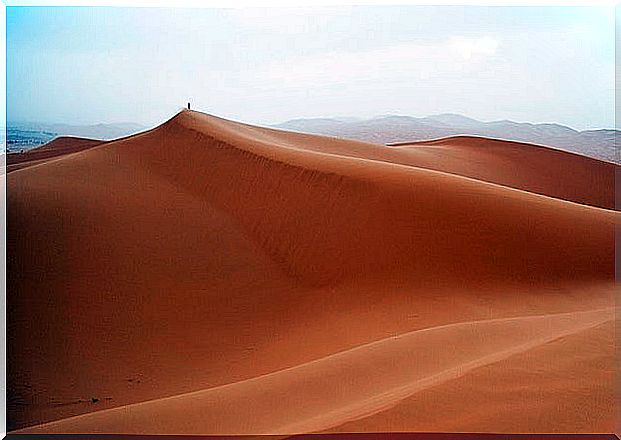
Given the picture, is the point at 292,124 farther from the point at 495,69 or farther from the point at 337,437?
the point at 337,437

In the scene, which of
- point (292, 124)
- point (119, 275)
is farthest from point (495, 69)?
point (119, 275)

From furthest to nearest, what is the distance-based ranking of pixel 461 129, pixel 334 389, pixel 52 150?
pixel 461 129 → pixel 52 150 → pixel 334 389

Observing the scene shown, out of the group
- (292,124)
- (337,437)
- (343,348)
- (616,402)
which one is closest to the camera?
(337,437)

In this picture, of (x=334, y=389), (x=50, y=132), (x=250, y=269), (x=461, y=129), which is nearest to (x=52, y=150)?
(x=50, y=132)

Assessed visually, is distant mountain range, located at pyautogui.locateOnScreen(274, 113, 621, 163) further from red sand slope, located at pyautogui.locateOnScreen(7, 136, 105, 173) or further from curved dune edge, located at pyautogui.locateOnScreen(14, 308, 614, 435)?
curved dune edge, located at pyautogui.locateOnScreen(14, 308, 614, 435)

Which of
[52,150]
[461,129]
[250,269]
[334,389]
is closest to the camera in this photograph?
[334,389]

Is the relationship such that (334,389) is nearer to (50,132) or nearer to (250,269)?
(250,269)

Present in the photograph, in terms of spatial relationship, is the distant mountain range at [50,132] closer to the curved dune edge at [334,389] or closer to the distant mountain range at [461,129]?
the distant mountain range at [461,129]
